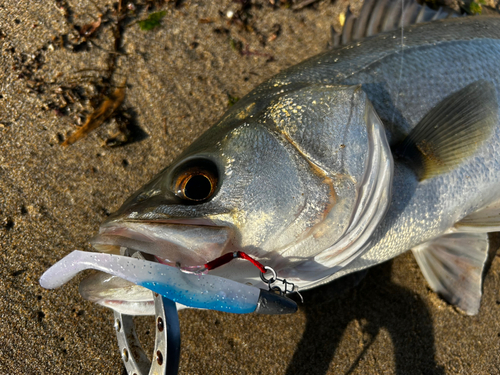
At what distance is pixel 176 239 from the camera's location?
1.10m

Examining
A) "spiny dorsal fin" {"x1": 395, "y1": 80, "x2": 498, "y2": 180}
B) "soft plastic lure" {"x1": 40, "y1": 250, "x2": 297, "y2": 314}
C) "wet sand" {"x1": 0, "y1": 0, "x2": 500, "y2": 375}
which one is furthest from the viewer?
"wet sand" {"x1": 0, "y1": 0, "x2": 500, "y2": 375}

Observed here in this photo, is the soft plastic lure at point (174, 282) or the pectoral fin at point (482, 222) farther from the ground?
the soft plastic lure at point (174, 282)

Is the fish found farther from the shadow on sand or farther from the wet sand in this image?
the wet sand

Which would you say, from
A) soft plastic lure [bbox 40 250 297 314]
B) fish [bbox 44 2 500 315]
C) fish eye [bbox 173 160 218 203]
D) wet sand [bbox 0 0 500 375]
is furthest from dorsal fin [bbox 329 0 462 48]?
soft plastic lure [bbox 40 250 297 314]

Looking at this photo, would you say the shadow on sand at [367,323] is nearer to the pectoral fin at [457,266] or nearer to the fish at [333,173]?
the pectoral fin at [457,266]

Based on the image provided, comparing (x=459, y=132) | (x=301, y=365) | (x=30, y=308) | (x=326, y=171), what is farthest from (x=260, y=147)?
(x=30, y=308)

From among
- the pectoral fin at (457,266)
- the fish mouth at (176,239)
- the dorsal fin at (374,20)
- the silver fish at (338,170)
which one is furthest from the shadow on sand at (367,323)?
the dorsal fin at (374,20)

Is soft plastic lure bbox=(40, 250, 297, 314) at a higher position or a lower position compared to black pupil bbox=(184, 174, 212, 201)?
lower

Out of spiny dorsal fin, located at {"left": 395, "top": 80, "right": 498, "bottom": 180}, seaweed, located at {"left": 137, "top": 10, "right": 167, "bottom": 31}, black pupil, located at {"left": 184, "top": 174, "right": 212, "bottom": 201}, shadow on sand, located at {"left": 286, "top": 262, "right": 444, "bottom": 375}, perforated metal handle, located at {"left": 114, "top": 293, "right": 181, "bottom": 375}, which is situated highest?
seaweed, located at {"left": 137, "top": 10, "right": 167, "bottom": 31}

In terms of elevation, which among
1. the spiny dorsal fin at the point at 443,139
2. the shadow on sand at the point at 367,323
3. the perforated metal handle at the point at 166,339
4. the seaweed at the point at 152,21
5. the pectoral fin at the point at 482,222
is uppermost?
the seaweed at the point at 152,21

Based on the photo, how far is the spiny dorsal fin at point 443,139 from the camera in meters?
1.51

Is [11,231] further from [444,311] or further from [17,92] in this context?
[444,311]

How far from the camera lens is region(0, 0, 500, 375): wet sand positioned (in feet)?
5.90

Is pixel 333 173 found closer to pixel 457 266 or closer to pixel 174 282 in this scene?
pixel 174 282
